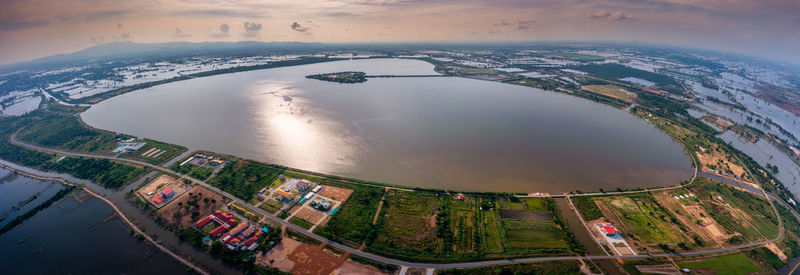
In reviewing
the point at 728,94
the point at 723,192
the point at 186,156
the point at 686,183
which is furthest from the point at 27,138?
the point at 728,94

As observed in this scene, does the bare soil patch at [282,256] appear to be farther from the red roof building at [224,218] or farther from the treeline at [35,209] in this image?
the treeline at [35,209]

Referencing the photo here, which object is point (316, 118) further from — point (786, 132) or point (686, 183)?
point (786, 132)

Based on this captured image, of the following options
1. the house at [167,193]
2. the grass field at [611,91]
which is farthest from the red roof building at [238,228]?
the grass field at [611,91]

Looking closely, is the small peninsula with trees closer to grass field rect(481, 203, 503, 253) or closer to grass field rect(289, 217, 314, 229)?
grass field rect(289, 217, 314, 229)

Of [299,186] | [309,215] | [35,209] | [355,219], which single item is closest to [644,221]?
[355,219]

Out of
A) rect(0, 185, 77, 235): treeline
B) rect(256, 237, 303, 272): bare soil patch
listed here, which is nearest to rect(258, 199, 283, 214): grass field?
rect(256, 237, 303, 272): bare soil patch

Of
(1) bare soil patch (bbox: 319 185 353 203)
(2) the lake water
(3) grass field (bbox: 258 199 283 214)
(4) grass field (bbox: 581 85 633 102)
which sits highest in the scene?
(4) grass field (bbox: 581 85 633 102)
